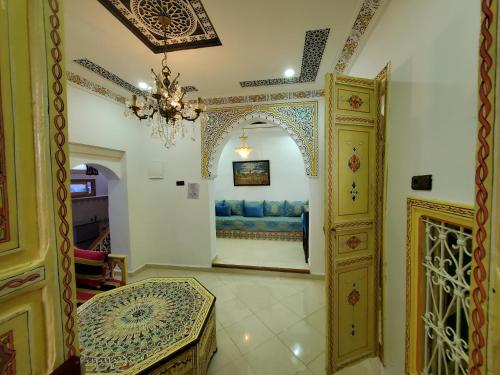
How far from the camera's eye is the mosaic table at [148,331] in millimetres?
1423

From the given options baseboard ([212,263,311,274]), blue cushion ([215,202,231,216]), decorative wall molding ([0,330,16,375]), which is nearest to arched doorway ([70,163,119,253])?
blue cushion ([215,202,231,216])

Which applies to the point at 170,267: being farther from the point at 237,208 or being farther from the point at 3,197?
the point at 3,197

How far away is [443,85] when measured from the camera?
1.11 meters

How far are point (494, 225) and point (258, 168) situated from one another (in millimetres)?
6104

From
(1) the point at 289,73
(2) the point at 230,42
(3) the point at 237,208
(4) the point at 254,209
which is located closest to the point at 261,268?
(4) the point at 254,209

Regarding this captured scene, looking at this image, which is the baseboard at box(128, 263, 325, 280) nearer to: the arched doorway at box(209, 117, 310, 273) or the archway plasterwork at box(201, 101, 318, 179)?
the arched doorway at box(209, 117, 310, 273)

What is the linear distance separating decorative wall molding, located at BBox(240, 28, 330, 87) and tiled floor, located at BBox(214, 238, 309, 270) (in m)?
3.02

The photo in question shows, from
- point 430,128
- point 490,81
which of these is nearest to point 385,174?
point 430,128

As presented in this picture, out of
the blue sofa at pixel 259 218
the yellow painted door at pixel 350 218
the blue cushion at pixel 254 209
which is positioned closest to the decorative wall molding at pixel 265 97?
the yellow painted door at pixel 350 218

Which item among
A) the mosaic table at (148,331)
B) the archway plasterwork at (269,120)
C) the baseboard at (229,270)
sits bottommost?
the baseboard at (229,270)

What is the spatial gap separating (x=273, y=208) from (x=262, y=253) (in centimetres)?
181

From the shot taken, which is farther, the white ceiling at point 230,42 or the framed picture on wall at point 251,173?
the framed picture on wall at point 251,173

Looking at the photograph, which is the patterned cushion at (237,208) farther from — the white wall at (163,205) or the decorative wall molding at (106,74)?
the decorative wall molding at (106,74)

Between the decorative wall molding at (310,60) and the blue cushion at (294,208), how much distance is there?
3.58 metres
